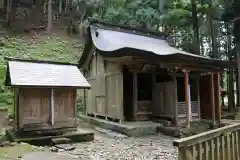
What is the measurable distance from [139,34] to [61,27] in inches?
508

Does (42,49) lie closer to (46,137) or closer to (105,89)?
(105,89)

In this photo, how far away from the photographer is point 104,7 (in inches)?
930

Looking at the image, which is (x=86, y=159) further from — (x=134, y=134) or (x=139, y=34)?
(x=139, y=34)

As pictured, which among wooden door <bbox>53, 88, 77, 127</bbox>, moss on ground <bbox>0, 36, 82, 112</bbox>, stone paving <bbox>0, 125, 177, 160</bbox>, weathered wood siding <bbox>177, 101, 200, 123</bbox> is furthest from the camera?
moss on ground <bbox>0, 36, 82, 112</bbox>

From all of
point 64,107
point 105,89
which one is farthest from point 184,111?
point 64,107

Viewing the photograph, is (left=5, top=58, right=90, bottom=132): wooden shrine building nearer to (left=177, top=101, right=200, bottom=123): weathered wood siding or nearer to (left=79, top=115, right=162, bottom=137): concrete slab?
(left=79, top=115, right=162, bottom=137): concrete slab

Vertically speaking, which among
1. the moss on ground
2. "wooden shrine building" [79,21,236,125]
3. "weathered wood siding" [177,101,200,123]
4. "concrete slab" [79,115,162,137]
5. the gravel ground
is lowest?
the gravel ground

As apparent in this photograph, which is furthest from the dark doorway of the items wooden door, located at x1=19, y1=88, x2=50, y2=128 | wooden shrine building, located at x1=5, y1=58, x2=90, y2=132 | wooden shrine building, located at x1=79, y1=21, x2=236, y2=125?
wooden door, located at x1=19, y1=88, x2=50, y2=128

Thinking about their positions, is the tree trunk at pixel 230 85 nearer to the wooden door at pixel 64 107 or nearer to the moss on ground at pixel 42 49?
the moss on ground at pixel 42 49

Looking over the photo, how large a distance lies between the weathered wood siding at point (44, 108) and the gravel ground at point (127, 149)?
1.13m

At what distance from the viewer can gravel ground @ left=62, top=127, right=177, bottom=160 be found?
6.29 metres

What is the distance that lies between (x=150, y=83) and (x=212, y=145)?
328 inches

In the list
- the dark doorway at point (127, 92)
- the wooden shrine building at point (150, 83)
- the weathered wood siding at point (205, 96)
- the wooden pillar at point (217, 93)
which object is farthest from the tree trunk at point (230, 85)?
the dark doorway at point (127, 92)

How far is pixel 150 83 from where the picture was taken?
1152cm
